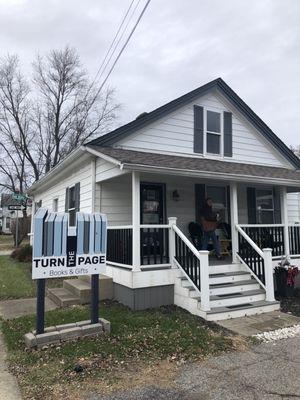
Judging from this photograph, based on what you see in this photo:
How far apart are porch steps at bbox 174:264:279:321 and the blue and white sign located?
2.23m

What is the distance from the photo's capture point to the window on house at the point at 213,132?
11.1 metres

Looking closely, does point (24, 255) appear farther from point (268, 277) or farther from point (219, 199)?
point (268, 277)

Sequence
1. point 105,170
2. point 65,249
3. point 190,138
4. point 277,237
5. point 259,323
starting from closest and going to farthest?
point 65,249, point 259,323, point 105,170, point 277,237, point 190,138

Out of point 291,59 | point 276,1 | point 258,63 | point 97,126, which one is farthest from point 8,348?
point 97,126

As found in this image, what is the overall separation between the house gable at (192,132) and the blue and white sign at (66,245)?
411 centimetres

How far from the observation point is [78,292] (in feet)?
25.4

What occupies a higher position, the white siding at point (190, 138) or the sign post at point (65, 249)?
the white siding at point (190, 138)

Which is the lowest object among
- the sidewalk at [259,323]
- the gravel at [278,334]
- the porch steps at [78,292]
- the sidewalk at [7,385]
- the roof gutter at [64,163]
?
the sidewalk at [7,385]

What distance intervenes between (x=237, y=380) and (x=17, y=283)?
26.0 feet

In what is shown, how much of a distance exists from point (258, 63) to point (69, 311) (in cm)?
983

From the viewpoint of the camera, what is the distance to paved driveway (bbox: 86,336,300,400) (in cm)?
368

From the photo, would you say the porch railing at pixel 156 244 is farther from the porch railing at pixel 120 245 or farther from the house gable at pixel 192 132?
the house gable at pixel 192 132

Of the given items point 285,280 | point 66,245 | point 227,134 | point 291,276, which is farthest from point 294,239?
point 66,245

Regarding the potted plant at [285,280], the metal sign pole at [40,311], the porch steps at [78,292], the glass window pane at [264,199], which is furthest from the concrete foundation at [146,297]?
the glass window pane at [264,199]
